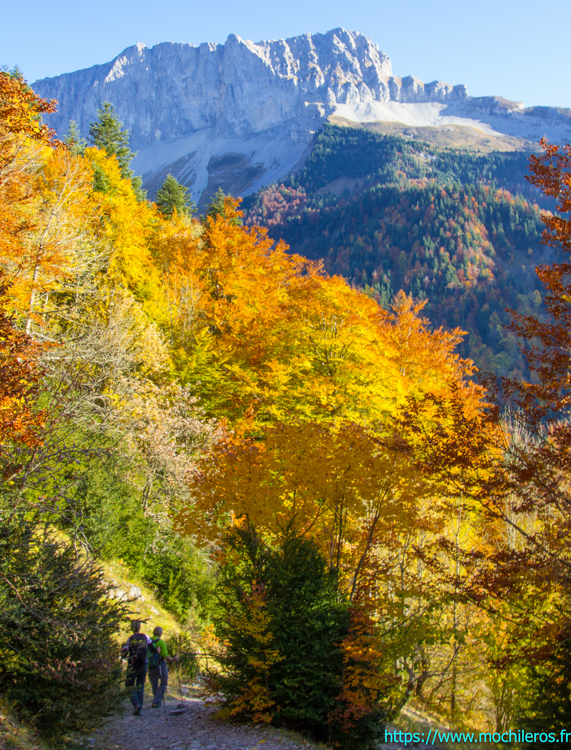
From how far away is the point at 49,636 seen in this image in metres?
6.26

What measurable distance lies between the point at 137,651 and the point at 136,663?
0.21 metres

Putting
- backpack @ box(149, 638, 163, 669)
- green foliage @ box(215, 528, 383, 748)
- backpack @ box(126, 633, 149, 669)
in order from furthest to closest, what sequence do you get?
backpack @ box(149, 638, 163, 669) < backpack @ box(126, 633, 149, 669) < green foliage @ box(215, 528, 383, 748)

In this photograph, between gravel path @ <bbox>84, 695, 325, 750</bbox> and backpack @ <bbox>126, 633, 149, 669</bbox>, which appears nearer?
gravel path @ <bbox>84, 695, 325, 750</bbox>

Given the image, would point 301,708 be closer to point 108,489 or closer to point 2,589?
point 2,589

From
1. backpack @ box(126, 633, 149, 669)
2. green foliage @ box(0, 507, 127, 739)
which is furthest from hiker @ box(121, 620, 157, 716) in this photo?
green foliage @ box(0, 507, 127, 739)

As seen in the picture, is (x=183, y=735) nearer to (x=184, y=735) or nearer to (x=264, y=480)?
(x=184, y=735)

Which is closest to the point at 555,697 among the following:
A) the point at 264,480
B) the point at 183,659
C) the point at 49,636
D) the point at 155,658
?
the point at 264,480

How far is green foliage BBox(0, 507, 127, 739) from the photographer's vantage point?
241 inches

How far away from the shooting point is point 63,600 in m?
6.69

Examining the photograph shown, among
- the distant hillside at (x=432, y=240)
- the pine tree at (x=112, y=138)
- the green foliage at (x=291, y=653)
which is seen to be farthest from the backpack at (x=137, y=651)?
the distant hillside at (x=432, y=240)

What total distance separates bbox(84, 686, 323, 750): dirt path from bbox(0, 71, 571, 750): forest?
0.32 m

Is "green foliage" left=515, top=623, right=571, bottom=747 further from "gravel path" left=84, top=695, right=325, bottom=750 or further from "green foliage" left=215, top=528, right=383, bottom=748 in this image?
"gravel path" left=84, top=695, right=325, bottom=750

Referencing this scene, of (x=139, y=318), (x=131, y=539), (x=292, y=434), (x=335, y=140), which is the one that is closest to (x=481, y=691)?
(x=292, y=434)

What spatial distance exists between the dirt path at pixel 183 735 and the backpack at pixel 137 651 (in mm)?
769
